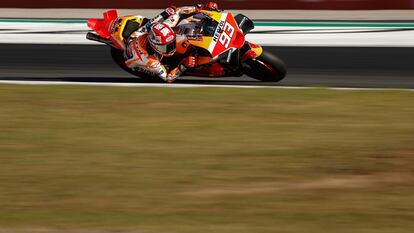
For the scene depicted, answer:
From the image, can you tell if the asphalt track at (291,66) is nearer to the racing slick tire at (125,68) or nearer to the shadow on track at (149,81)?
the shadow on track at (149,81)

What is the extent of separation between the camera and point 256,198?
7430 mm

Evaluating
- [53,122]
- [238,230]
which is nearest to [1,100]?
[53,122]

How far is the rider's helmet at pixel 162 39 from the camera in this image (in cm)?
1260

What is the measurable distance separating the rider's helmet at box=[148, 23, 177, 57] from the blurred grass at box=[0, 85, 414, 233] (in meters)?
0.61

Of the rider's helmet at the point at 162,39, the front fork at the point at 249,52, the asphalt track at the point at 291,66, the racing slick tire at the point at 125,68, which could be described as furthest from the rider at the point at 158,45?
the front fork at the point at 249,52

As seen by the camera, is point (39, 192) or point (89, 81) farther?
point (89, 81)

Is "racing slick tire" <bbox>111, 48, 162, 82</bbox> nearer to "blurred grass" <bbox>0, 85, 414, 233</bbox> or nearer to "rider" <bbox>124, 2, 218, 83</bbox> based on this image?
"rider" <bbox>124, 2, 218, 83</bbox>

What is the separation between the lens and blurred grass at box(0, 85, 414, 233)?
22.6ft

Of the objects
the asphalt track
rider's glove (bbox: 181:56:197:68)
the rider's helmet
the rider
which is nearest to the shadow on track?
the asphalt track

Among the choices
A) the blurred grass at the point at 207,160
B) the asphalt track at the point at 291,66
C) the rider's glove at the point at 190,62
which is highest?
the asphalt track at the point at 291,66

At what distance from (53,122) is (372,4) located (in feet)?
39.0

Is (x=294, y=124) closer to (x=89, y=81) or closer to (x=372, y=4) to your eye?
(x=89, y=81)

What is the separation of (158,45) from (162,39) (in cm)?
13

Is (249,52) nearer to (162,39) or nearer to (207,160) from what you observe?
(162,39)
